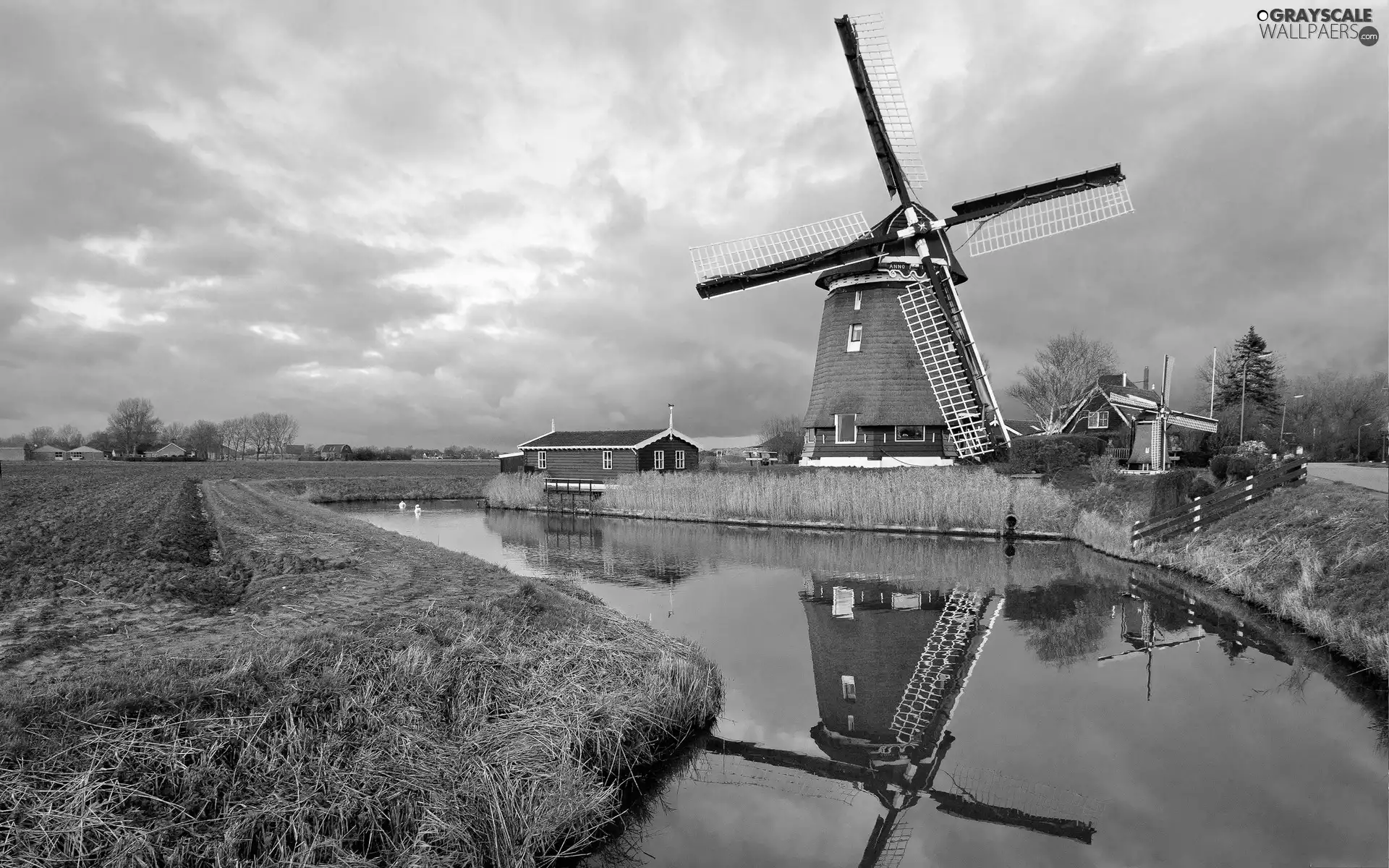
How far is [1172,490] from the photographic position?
56.2ft

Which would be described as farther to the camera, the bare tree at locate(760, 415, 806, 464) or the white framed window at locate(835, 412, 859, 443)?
the bare tree at locate(760, 415, 806, 464)

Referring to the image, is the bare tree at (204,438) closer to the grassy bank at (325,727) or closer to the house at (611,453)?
the house at (611,453)

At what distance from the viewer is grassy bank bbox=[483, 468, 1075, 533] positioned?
20141 mm

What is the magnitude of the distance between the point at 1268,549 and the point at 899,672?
808 centimetres

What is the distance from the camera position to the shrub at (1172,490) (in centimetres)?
1703

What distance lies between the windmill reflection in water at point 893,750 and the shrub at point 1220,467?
10944 mm

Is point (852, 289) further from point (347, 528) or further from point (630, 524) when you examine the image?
point (347, 528)

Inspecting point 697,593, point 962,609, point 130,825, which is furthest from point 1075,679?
point 130,825

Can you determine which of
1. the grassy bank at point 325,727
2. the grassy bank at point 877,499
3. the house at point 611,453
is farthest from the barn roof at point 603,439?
the grassy bank at point 325,727

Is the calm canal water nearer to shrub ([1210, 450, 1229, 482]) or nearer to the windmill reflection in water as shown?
the windmill reflection in water

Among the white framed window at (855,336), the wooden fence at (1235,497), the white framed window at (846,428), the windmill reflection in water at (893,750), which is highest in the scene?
the white framed window at (855,336)

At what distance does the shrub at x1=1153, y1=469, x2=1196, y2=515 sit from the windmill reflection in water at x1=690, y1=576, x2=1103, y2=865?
383 inches

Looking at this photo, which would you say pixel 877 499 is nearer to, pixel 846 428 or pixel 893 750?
pixel 846 428

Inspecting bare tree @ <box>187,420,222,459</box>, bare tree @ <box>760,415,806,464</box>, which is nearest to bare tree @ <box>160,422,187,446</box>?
bare tree @ <box>187,420,222,459</box>
